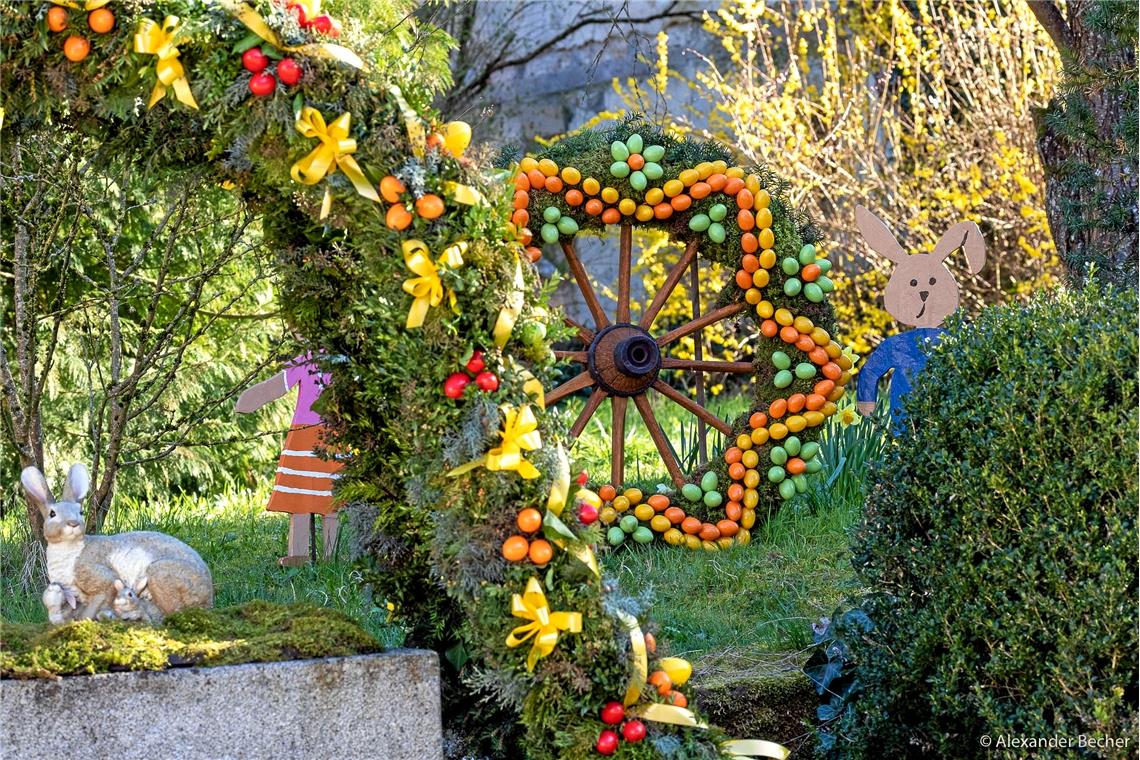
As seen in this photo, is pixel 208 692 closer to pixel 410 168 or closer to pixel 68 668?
pixel 68 668

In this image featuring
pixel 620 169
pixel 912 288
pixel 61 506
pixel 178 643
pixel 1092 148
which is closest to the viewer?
pixel 178 643

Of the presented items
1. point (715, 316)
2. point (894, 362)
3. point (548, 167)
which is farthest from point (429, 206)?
point (894, 362)

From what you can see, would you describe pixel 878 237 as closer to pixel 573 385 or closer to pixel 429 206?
pixel 573 385

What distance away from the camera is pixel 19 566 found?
402 cm

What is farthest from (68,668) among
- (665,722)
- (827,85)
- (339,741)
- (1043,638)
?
(827,85)

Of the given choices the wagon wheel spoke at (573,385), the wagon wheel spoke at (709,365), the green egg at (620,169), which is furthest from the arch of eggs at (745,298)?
the wagon wheel spoke at (573,385)

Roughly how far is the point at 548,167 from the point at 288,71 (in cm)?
207

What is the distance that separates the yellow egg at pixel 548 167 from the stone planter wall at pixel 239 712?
2168 mm

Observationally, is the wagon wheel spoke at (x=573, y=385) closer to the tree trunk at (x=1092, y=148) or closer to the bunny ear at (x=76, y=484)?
the tree trunk at (x=1092, y=148)

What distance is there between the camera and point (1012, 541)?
2.34 metres

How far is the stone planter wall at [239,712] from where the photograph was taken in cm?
218

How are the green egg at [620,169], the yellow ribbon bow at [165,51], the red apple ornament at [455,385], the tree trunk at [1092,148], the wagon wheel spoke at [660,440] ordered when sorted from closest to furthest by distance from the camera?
1. the yellow ribbon bow at [165,51]
2. the red apple ornament at [455,385]
3. the tree trunk at [1092,148]
4. the green egg at [620,169]
5. the wagon wheel spoke at [660,440]

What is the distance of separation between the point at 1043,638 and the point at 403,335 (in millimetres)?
1365

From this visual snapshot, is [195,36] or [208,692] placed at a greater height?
[195,36]
